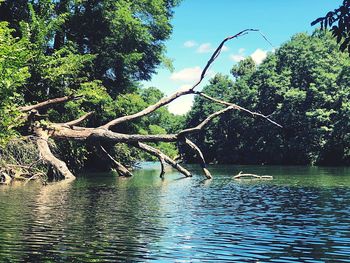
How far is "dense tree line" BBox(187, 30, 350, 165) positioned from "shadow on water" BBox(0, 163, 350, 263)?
150 ft

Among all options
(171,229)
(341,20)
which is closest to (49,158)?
(171,229)

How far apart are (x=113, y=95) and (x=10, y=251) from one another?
30.4m

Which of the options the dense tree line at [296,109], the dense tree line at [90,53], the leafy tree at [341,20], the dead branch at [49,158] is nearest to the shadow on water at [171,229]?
A: the leafy tree at [341,20]

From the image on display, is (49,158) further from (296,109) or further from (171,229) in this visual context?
(296,109)

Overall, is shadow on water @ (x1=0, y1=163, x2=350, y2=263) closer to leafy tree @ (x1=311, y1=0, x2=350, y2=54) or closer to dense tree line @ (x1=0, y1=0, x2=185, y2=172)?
leafy tree @ (x1=311, y1=0, x2=350, y2=54)

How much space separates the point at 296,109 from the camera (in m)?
66.6

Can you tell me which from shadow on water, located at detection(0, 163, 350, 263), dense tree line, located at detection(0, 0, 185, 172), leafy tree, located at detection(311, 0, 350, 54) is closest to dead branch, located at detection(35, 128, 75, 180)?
dense tree line, located at detection(0, 0, 185, 172)

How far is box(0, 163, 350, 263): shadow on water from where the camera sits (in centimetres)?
841

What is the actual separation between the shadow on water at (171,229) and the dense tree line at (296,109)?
1795 inches

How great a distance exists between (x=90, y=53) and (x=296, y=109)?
3791 centimetres

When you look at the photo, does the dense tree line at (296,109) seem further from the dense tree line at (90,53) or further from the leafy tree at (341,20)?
the leafy tree at (341,20)

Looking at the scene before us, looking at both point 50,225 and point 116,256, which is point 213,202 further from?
point 116,256

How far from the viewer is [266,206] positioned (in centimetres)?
1579

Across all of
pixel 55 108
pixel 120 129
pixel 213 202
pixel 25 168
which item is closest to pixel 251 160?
pixel 120 129
